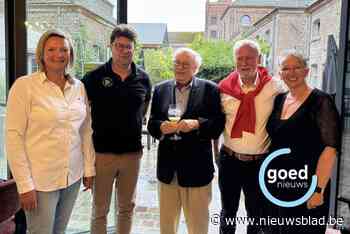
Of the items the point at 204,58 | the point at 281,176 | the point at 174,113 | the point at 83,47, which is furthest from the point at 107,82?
the point at 281,176

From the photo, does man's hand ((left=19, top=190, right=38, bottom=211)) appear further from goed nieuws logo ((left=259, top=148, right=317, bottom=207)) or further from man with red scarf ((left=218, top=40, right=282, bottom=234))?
goed nieuws logo ((left=259, top=148, right=317, bottom=207))

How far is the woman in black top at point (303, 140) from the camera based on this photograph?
1.95m

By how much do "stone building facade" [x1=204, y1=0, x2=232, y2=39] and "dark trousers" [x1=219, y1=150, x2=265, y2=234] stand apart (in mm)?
1331

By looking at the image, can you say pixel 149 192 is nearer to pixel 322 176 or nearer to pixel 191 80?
pixel 191 80

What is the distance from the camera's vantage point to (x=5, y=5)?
2660mm

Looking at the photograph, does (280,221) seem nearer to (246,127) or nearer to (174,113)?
(246,127)

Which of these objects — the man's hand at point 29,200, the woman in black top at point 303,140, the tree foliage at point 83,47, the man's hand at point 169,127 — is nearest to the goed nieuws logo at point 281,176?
the woman in black top at point 303,140

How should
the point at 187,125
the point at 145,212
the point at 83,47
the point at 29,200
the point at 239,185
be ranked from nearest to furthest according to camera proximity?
the point at 29,200
the point at 187,125
the point at 239,185
the point at 83,47
the point at 145,212

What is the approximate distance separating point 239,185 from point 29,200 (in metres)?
1.25

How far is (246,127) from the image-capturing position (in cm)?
220

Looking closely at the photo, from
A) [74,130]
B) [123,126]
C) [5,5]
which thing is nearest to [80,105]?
[74,130]

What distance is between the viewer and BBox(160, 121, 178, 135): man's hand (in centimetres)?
213

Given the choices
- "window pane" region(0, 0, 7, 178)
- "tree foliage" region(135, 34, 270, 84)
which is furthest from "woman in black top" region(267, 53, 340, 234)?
"window pane" region(0, 0, 7, 178)

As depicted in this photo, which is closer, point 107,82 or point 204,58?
point 107,82
